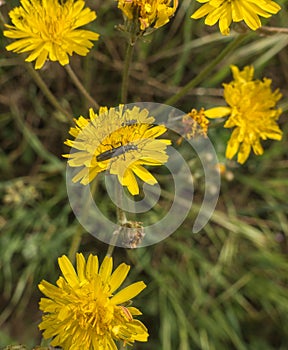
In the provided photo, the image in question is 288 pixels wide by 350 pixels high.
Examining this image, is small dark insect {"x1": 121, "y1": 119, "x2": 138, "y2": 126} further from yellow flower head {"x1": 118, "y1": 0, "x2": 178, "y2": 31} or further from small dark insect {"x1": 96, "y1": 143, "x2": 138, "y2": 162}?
yellow flower head {"x1": 118, "y1": 0, "x2": 178, "y2": 31}

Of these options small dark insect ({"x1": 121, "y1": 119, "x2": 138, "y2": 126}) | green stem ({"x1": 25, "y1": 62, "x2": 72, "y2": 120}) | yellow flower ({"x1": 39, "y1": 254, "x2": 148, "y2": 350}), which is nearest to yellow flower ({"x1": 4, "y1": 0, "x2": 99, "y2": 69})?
green stem ({"x1": 25, "y1": 62, "x2": 72, "y2": 120})

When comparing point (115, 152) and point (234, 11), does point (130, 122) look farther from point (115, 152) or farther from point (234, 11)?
point (234, 11)

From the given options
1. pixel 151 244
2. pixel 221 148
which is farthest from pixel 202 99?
pixel 151 244

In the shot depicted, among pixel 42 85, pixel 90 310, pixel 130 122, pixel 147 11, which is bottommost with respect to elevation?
pixel 90 310

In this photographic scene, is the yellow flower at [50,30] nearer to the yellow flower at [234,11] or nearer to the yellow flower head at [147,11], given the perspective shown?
the yellow flower head at [147,11]

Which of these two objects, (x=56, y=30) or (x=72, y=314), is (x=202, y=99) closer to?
(x=56, y=30)

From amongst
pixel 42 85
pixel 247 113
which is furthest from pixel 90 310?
pixel 247 113
